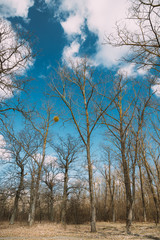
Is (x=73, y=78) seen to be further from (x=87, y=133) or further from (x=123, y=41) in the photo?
(x=123, y=41)

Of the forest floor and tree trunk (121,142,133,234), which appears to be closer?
the forest floor

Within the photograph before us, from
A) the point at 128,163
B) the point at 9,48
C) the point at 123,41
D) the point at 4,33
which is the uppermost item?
the point at 4,33

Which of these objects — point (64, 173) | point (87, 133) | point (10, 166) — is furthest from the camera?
point (64, 173)

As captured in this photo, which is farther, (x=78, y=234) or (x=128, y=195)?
(x=128, y=195)

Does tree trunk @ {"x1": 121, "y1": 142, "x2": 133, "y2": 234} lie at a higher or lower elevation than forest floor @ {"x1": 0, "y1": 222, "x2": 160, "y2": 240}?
higher

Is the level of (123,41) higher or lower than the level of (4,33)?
lower

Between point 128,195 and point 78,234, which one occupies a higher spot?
point 128,195

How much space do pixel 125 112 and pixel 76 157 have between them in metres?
10.1

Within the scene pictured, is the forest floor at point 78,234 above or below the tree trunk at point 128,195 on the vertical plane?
below

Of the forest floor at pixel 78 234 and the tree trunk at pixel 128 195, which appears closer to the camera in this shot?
the forest floor at pixel 78 234

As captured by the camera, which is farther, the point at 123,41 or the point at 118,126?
the point at 118,126

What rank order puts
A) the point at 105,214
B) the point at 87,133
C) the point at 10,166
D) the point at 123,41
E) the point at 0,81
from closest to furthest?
the point at 123,41
the point at 0,81
the point at 87,133
the point at 10,166
the point at 105,214

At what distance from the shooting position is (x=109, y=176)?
81.5ft

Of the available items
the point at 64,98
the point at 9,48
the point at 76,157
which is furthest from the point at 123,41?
the point at 76,157
